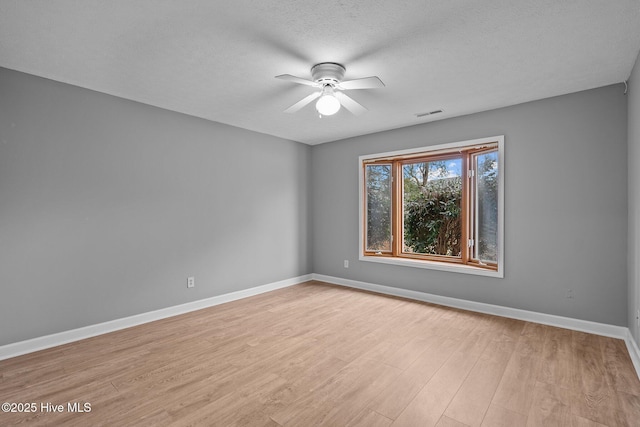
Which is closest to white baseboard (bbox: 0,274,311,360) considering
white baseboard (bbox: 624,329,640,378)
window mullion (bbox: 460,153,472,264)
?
window mullion (bbox: 460,153,472,264)

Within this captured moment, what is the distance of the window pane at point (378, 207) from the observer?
16.3 feet

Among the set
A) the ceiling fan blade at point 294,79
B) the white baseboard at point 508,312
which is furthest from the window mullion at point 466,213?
the ceiling fan blade at point 294,79

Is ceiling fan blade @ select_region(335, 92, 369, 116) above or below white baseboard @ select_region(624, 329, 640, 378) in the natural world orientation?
above

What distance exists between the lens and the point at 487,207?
390 cm

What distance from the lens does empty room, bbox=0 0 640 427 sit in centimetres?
201

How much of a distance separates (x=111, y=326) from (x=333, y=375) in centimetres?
243

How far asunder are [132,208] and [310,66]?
246 cm

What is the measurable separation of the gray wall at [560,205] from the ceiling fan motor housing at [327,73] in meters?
2.10

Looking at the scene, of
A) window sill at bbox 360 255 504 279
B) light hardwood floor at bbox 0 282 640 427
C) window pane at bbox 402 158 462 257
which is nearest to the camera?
light hardwood floor at bbox 0 282 640 427

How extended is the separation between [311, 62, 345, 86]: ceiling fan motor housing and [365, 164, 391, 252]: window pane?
8.10 feet

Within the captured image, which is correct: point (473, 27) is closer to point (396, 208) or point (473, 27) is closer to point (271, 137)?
point (396, 208)

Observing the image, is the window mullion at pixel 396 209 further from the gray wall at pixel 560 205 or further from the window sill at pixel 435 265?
the gray wall at pixel 560 205

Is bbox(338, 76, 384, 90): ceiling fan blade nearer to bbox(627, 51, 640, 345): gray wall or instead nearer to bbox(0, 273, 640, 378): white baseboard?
bbox(627, 51, 640, 345): gray wall

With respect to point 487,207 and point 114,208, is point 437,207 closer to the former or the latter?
point 487,207
